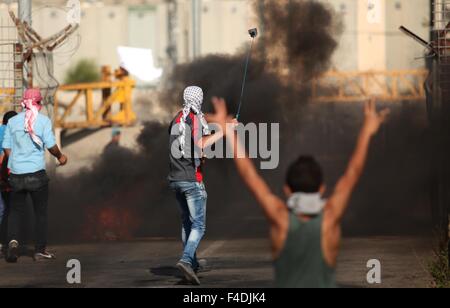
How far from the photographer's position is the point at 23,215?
12.0 metres

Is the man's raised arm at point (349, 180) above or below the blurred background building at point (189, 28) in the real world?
below

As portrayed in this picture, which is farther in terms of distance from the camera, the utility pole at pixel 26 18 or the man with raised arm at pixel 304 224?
the utility pole at pixel 26 18

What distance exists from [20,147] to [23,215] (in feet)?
3.24

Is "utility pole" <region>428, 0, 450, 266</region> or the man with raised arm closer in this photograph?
the man with raised arm

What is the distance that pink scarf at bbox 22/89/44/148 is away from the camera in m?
11.3

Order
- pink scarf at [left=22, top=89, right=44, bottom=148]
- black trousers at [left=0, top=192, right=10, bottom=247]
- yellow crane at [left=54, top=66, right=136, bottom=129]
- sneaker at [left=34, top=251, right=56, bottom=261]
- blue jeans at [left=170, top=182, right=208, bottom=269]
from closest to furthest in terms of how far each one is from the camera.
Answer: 1. blue jeans at [left=170, top=182, right=208, bottom=269]
2. pink scarf at [left=22, top=89, right=44, bottom=148]
3. sneaker at [left=34, top=251, right=56, bottom=261]
4. black trousers at [left=0, top=192, right=10, bottom=247]
5. yellow crane at [left=54, top=66, right=136, bottom=129]

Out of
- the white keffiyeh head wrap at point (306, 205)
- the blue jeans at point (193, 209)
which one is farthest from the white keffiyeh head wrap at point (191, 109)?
the white keffiyeh head wrap at point (306, 205)

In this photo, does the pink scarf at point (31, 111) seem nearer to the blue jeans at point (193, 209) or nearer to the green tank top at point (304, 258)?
the blue jeans at point (193, 209)

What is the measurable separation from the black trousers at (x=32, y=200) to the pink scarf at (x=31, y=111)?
0.35 metres

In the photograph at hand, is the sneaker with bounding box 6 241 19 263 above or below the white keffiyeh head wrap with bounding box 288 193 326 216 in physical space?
below

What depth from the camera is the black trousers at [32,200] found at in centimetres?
1133

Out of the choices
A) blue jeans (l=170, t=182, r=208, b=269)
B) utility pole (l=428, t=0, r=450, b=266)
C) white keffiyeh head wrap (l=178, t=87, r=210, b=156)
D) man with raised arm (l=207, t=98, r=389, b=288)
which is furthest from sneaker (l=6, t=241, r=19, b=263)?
man with raised arm (l=207, t=98, r=389, b=288)

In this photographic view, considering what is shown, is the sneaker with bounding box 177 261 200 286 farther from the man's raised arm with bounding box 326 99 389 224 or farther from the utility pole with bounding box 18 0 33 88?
the utility pole with bounding box 18 0 33 88

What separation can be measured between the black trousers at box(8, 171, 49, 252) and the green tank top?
20.4 ft
